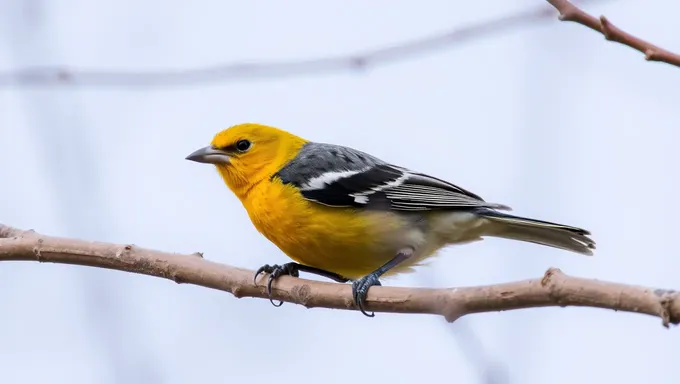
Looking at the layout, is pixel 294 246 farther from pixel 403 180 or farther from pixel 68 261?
pixel 68 261

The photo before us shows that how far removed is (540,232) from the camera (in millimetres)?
6332

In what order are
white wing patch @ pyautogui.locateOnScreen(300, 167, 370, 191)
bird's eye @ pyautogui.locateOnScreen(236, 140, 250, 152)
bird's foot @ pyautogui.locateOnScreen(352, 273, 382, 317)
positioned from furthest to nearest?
bird's eye @ pyautogui.locateOnScreen(236, 140, 250, 152) < white wing patch @ pyautogui.locateOnScreen(300, 167, 370, 191) < bird's foot @ pyautogui.locateOnScreen(352, 273, 382, 317)

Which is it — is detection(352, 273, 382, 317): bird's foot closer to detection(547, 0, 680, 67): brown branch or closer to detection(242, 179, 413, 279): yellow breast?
detection(242, 179, 413, 279): yellow breast

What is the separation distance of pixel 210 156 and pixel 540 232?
8.92ft

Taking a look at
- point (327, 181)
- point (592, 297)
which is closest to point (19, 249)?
point (327, 181)

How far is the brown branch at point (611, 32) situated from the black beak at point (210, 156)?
4.56 meters

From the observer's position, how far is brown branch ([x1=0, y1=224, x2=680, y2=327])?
130 inches

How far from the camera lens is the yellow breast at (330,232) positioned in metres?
5.97

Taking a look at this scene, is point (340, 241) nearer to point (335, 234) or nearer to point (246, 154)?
point (335, 234)

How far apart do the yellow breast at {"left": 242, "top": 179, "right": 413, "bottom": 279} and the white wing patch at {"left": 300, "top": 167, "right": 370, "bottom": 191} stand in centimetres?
10

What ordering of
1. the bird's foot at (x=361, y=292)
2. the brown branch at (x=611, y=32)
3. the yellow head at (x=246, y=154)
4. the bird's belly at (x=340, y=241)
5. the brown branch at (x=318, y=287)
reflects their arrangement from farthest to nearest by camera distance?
1. the yellow head at (x=246, y=154)
2. the bird's belly at (x=340, y=241)
3. the bird's foot at (x=361, y=292)
4. the brown branch at (x=318, y=287)
5. the brown branch at (x=611, y=32)

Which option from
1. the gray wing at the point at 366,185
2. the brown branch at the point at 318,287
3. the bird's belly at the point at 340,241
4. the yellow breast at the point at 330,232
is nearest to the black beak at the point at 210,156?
the gray wing at the point at 366,185

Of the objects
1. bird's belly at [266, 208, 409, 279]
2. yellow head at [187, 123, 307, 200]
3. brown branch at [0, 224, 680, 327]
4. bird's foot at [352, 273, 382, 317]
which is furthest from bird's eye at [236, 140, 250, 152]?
bird's foot at [352, 273, 382, 317]

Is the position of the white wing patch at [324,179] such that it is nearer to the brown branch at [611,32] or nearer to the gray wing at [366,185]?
the gray wing at [366,185]
